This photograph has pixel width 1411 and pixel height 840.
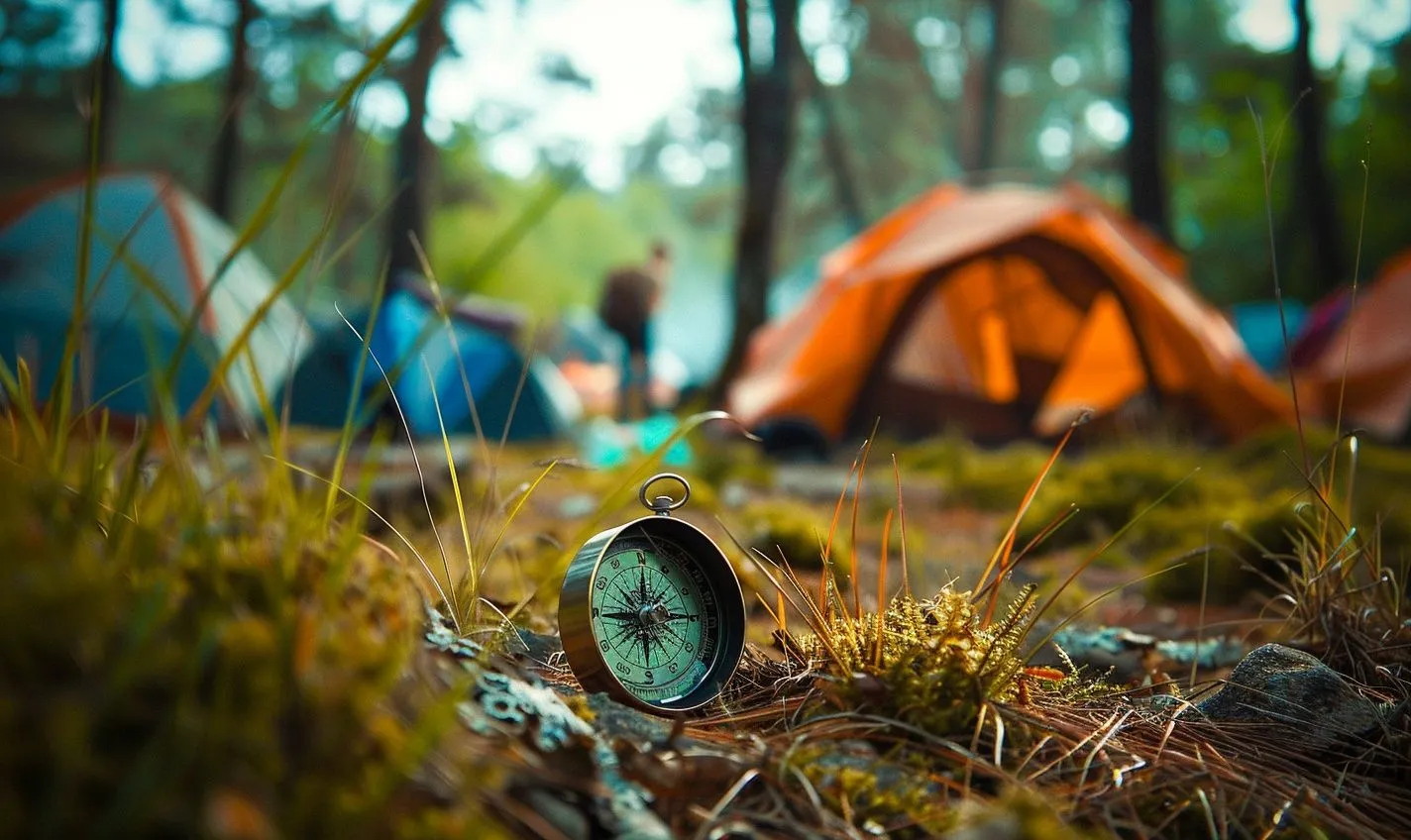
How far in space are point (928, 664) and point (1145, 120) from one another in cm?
1052

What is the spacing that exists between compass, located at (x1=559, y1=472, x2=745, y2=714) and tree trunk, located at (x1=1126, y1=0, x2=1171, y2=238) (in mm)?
10036

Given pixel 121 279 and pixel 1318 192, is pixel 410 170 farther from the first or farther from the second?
pixel 1318 192

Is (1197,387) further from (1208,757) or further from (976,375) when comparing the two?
(1208,757)

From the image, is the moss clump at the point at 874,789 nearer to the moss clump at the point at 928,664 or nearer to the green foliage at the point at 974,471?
the moss clump at the point at 928,664

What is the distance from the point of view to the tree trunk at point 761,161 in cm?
928

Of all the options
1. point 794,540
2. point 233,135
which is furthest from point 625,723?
point 233,135

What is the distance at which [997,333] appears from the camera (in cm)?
1027

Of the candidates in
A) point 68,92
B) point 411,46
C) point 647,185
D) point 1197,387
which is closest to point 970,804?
point 1197,387

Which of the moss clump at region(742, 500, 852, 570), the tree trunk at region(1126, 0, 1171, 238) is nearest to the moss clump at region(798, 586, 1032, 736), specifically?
the moss clump at region(742, 500, 852, 570)

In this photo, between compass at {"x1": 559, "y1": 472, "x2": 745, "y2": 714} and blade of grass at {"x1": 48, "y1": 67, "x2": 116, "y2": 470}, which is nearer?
blade of grass at {"x1": 48, "y1": 67, "x2": 116, "y2": 470}

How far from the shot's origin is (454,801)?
101cm

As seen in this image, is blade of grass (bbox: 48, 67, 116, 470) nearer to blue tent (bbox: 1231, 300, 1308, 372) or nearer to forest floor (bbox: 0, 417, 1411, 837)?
forest floor (bbox: 0, 417, 1411, 837)

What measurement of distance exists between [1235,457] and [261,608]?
20.4 feet

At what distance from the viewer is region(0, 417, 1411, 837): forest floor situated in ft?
2.85
